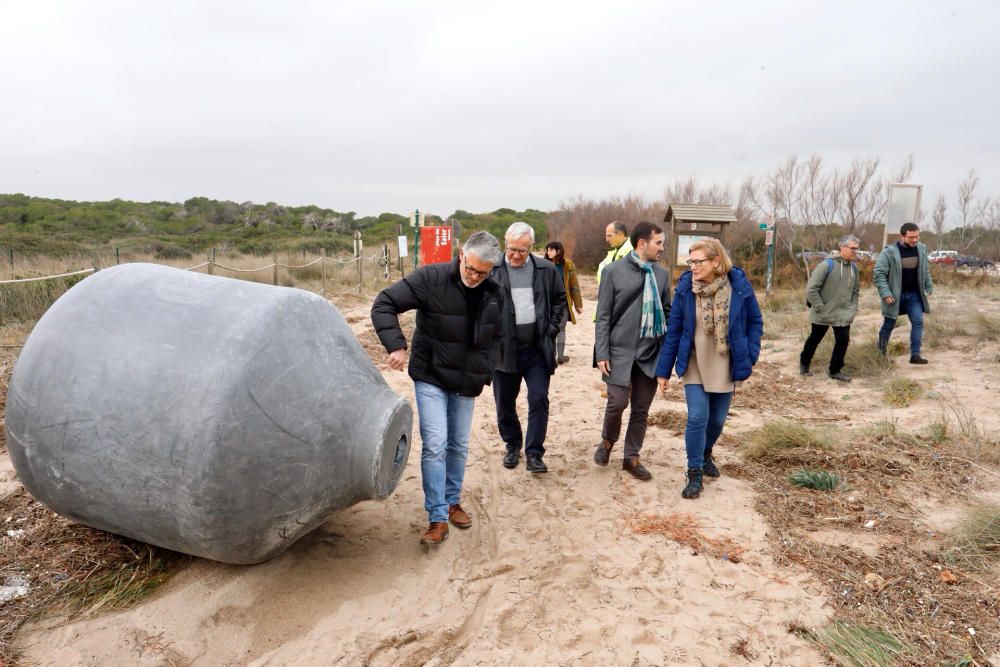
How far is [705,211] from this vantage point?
13156 mm

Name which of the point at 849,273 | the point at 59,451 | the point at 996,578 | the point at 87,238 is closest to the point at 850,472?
the point at 996,578

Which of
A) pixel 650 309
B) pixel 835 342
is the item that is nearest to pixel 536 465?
pixel 650 309

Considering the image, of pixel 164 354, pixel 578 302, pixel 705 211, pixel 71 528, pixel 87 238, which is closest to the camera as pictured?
pixel 164 354

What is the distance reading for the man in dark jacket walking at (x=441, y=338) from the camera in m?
3.58

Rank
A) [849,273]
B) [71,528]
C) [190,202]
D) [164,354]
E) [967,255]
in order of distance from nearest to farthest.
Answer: [164,354] → [71,528] → [849,273] → [967,255] → [190,202]

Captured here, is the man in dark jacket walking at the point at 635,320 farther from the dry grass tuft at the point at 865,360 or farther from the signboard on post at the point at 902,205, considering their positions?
the signboard on post at the point at 902,205

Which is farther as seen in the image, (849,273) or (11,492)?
(849,273)

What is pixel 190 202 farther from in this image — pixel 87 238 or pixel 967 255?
pixel 967 255

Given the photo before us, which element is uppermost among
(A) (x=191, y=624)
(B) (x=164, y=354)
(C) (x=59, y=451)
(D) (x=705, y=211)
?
(D) (x=705, y=211)

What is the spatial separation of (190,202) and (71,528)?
49.8 metres

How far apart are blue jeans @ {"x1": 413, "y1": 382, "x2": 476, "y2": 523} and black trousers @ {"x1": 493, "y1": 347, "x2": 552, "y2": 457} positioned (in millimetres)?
835

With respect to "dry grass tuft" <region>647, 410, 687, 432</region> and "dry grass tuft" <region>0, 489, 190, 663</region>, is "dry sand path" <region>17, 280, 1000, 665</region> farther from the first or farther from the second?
"dry grass tuft" <region>647, 410, 687, 432</region>

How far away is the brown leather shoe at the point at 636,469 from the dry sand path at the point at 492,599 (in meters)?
0.12

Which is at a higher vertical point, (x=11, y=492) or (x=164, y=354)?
(x=164, y=354)
